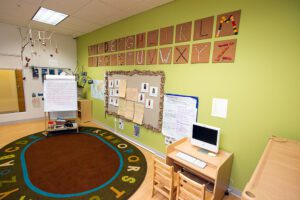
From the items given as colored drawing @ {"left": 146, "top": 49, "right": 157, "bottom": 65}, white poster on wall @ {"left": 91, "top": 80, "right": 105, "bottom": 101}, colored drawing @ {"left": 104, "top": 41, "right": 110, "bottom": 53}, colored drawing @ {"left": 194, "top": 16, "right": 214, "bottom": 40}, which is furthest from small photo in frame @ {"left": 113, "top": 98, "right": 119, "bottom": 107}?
colored drawing @ {"left": 194, "top": 16, "right": 214, "bottom": 40}

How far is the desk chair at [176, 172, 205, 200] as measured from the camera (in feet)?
A: 5.14

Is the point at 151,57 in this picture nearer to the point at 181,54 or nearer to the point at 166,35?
the point at 166,35

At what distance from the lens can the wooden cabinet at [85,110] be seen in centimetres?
482

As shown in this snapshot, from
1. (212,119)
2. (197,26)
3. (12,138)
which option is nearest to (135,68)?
(197,26)

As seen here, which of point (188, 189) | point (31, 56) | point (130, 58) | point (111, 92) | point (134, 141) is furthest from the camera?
point (31, 56)

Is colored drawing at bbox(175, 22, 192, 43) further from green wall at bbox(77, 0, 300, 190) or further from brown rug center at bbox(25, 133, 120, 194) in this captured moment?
brown rug center at bbox(25, 133, 120, 194)

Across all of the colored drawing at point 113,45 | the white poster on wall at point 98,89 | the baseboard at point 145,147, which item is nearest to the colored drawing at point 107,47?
the colored drawing at point 113,45

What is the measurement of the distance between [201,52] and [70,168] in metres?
2.92

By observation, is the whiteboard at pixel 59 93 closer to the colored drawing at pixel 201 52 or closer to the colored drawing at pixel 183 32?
the colored drawing at pixel 183 32

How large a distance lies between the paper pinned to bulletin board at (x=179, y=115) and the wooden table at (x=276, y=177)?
118 centimetres

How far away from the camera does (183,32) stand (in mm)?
2463

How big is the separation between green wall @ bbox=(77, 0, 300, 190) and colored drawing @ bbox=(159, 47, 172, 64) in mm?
228

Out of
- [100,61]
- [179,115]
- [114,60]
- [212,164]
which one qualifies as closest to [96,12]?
[114,60]

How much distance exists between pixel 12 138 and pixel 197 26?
4.70 m
